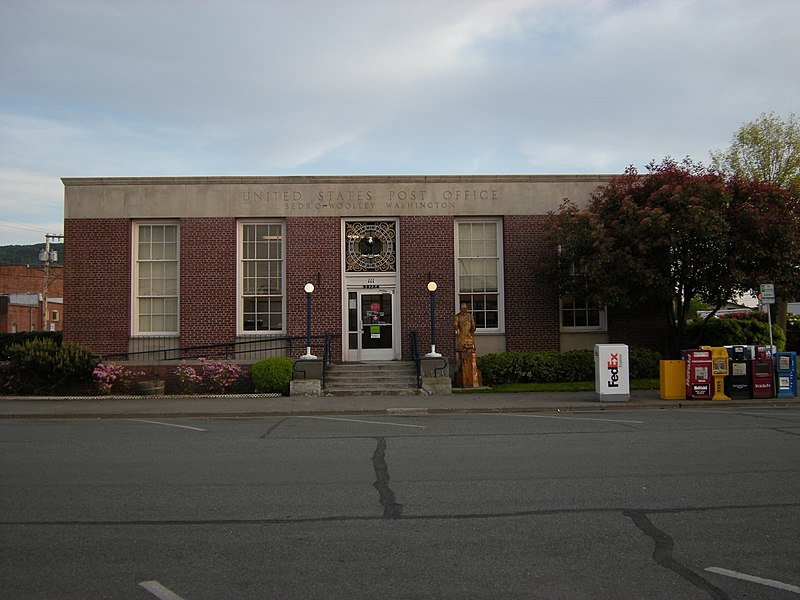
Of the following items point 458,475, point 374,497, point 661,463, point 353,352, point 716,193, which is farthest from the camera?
point 353,352

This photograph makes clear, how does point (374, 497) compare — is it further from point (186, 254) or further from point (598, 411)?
point (186, 254)

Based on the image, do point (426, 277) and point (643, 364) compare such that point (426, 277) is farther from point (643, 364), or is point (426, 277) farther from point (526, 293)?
point (643, 364)

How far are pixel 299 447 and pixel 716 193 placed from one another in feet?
43.2

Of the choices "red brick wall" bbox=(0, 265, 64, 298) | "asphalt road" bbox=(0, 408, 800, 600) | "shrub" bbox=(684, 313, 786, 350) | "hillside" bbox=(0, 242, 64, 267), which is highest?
"hillside" bbox=(0, 242, 64, 267)

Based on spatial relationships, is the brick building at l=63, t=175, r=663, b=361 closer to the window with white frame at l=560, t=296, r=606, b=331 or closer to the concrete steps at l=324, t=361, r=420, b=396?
the window with white frame at l=560, t=296, r=606, b=331

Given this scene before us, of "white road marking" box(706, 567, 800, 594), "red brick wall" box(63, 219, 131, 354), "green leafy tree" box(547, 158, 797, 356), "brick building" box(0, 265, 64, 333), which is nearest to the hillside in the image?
"brick building" box(0, 265, 64, 333)

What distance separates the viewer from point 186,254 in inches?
859

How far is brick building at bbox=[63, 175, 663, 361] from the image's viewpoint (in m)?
21.7

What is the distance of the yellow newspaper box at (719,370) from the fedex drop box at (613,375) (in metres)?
2.05

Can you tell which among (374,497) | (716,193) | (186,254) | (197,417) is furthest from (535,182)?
(374,497)

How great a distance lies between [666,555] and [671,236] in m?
14.0

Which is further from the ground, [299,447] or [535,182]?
[535,182]

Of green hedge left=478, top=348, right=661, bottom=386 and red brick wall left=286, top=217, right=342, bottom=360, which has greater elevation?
red brick wall left=286, top=217, right=342, bottom=360

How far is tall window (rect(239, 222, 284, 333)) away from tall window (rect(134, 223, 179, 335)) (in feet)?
6.99
